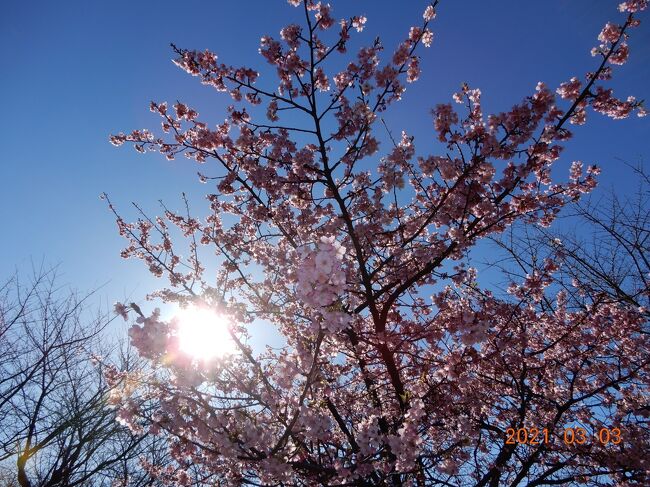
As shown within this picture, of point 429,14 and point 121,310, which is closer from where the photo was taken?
point 121,310

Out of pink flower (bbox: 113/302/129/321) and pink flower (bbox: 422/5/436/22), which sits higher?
pink flower (bbox: 422/5/436/22)

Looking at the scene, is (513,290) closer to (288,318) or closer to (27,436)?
(288,318)

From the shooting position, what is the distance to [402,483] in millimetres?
4930

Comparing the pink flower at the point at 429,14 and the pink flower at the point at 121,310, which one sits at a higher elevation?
the pink flower at the point at 429,14

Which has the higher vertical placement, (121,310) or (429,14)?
(429,14)

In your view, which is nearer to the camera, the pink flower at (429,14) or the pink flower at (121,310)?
the pink flower at (121,310)

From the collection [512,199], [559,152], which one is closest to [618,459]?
[512,199]
